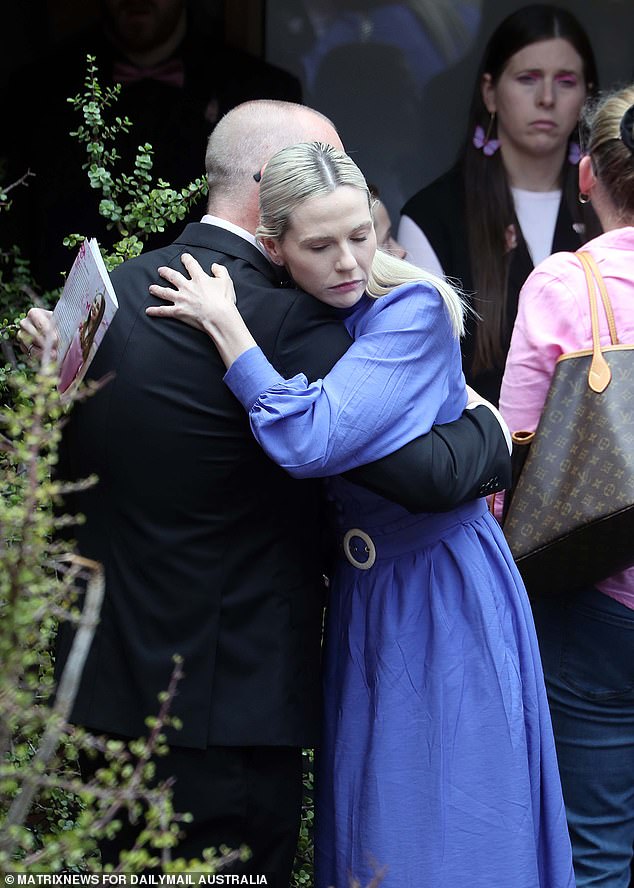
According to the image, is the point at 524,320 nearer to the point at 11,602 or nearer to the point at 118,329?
the point at 118,329

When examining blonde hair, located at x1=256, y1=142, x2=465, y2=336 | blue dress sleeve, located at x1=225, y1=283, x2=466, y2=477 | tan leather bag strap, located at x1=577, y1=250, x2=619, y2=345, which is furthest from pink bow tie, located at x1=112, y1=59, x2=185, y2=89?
blue dress sleeve, located at x1=225, y1=283, x2=466, y2=477

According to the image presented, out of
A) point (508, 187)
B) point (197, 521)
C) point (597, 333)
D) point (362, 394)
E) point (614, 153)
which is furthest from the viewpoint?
point (508, 187)

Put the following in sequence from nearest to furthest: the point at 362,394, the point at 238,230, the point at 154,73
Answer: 1. the point at 362,394
2. the point at 238,230
3. the point at 154,73

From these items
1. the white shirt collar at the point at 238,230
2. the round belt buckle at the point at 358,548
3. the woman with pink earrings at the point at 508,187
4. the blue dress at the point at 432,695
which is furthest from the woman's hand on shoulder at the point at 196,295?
the woman with pink earrings at the point at 508,187

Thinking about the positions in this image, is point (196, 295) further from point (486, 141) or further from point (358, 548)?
Answer: point (486, 141)

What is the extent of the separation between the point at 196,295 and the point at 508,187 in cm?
219

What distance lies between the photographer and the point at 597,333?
7.44 ft

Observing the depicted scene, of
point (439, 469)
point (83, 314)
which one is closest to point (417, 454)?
point (439, 469)

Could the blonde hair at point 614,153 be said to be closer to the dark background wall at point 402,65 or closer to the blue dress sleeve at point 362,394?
the blue dress sleeve at point 362,394

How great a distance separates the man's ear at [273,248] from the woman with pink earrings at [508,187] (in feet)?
6.14

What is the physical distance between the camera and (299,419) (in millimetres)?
1799

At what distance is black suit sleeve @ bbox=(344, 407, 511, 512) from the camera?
1.85m

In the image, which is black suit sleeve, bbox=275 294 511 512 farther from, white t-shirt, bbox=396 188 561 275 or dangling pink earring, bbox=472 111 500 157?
dangling pink earring, bbox=472 111 500 157

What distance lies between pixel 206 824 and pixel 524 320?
44.4 inches
